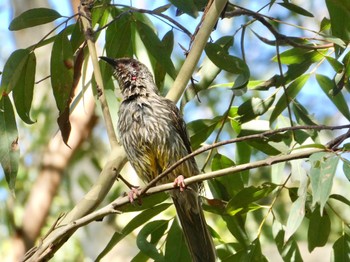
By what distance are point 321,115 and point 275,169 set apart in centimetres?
545

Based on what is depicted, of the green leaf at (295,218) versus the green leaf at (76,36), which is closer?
the green leaf at (295,218)

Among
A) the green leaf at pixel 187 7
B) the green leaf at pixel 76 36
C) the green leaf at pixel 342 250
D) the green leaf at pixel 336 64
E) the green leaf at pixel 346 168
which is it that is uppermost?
the green leaf at pixel 76 36

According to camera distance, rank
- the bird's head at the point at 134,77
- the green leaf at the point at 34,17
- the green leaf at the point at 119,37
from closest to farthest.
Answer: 1. the green leaf at the point at 34,17
2. the green leaf at the point at 119,37
3. the bird's head at the point at 134,77

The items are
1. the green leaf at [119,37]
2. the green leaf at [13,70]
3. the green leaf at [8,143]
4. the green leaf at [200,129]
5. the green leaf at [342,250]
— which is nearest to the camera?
the green leaf at [8,143]

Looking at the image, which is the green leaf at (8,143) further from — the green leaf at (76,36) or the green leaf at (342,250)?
the green leaf at (342,250)

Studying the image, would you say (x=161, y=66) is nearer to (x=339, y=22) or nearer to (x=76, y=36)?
(x=76, y=36)

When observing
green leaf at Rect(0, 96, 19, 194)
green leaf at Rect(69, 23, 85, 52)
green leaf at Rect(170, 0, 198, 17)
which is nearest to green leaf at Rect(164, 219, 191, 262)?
green leaf at Rect(0, 96, 19, 194)

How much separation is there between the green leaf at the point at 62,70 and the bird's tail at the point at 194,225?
811mm

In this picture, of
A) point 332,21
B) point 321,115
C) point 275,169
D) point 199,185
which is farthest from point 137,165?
point 321,115

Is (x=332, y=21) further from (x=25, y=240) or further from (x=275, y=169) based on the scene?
(x=25, y=240)

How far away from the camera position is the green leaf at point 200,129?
152 inches

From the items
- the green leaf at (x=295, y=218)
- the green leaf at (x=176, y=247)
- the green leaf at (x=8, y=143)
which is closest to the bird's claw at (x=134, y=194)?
the green leaf at (x=176, y=247)

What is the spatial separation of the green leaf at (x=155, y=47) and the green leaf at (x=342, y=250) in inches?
42.5

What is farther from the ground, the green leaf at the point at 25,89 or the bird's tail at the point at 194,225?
the green leaf at the point at 25,89
